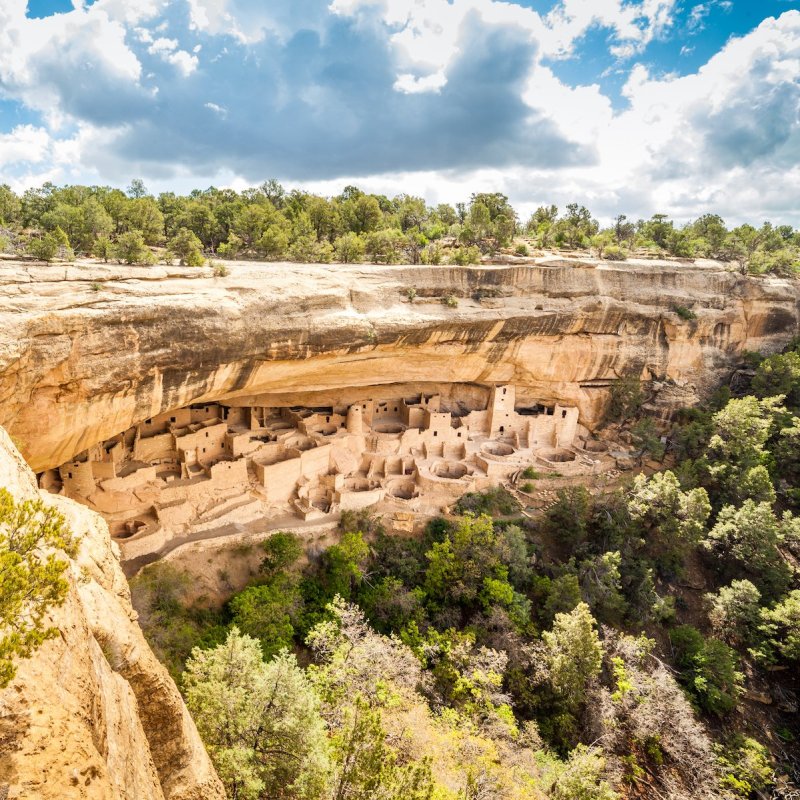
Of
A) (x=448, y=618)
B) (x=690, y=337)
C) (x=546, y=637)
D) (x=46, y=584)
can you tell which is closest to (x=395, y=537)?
(x=448, y=618)

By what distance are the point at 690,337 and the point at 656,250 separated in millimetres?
8152

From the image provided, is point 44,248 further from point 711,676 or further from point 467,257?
point 711,676

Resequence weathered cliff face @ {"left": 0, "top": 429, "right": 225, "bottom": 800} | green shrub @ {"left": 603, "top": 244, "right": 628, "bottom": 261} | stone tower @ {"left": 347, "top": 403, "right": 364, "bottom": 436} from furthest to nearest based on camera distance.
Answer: green shrub @ {"left": 603, "top": 244, "right": 628, "bottom": 261} < stone tower @ {"left": 347, "top": 403, "right": 364, "bottom": 436} < weathered cliff face @ {"left": 0, "top": 429, "right": 225, "bottom": 800}

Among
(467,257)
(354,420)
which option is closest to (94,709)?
(354,420)

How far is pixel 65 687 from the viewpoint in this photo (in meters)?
2.83

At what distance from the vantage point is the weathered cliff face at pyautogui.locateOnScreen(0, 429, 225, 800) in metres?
2.39

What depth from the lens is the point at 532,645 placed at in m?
13.9

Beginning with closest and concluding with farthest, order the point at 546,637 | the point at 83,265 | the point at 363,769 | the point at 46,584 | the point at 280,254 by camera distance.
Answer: the point at 46,584, the point at 363,769, the point at 83,265, the point at 546,637, the point at 280,254

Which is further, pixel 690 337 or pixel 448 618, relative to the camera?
pixel 690 337

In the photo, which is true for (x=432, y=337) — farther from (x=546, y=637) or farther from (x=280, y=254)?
(x=546, y=637)

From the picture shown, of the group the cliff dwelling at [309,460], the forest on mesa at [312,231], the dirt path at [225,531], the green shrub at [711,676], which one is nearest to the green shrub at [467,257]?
the forest on mesa at [312,231]

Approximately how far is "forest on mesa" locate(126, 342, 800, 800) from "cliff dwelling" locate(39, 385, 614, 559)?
1.38m

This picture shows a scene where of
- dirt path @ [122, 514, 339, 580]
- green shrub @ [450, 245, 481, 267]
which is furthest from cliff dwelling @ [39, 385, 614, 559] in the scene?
green shrub @ [450, 245, 481, 267]

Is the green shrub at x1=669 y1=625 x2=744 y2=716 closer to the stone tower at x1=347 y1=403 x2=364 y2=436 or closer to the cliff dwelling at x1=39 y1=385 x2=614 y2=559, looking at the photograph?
the cliff dwelling at x1=39 y1=385 x2=614 y2=559
